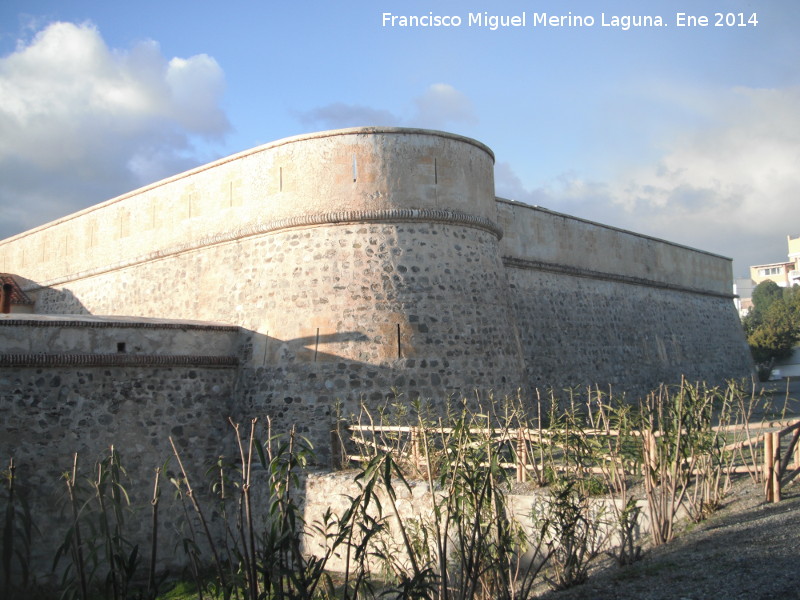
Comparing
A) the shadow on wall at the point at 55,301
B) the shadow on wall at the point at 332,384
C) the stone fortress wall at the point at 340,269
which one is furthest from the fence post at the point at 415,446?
the shadow on wall at the point at 55,301

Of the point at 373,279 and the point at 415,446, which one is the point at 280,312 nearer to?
the point at 373,279

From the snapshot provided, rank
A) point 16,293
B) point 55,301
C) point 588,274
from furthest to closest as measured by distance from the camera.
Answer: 1. point 16,293
2. point 588,274
3. point 55,301

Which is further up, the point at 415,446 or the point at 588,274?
the point at 588,274

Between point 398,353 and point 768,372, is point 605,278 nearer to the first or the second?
point 398,353

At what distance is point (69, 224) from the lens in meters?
16.5

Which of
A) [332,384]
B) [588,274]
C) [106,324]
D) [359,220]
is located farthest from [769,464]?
[588,274]

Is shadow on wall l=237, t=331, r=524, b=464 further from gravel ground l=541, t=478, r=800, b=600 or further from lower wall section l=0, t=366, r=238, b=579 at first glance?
gravel ground l=541, t=478, r=800, b=600

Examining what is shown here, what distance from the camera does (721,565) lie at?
548 centimetres

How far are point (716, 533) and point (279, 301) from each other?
22.7 feet

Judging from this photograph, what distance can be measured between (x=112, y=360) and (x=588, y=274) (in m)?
11.4

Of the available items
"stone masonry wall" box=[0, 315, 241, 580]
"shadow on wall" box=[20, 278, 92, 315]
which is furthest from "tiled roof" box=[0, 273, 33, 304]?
"stone masonry wall" box=[0, 315, 241, 580]

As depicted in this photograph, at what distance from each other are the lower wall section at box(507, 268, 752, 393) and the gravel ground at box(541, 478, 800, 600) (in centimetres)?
780

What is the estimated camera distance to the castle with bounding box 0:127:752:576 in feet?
31.9

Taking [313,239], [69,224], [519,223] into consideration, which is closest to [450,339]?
[313,239]
